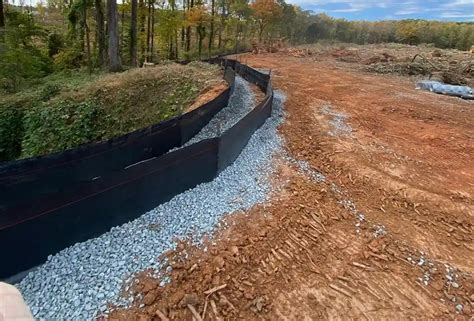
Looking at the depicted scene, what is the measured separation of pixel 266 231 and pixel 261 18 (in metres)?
32.7

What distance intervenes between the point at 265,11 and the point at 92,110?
87.5 feet

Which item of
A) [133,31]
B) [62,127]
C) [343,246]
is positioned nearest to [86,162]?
[343,246]

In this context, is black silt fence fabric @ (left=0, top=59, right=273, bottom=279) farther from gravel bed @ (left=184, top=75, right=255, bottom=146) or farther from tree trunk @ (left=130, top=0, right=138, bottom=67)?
tree trunk @ (left=130, top=0, right=138, bottom=67)

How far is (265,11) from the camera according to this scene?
3116 cm

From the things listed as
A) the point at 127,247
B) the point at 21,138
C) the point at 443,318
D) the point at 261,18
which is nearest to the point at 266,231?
the point at 127,247

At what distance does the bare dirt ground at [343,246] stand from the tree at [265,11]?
27415 mm

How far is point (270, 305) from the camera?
3.16 m

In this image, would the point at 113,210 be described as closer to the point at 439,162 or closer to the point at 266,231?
the point at 266,231

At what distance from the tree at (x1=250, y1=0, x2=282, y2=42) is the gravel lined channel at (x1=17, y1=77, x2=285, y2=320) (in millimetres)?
29488

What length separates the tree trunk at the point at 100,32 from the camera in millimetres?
15180

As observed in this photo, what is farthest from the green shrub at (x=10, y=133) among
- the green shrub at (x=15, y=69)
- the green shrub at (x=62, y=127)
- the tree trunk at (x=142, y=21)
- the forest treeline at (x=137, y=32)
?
the tree trunk at (x=142, y=21)

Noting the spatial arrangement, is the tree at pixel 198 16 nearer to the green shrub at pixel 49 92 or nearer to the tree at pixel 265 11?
the tree at pixel 265 11

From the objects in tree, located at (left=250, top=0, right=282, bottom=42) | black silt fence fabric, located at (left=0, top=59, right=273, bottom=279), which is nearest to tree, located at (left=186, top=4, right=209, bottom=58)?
tree, located at (left=250, top=0, right=282, bottom=42)

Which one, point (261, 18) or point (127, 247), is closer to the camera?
point (127, 247)
